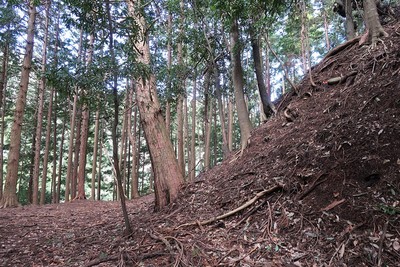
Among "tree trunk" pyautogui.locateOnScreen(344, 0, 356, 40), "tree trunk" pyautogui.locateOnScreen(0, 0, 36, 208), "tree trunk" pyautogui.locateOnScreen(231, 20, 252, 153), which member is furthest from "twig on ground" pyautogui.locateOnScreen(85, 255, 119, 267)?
"tree trunk" pyautogui.locateOnScreen(344, 0, 356, 40)

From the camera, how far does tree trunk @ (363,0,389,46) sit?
21.4 ft

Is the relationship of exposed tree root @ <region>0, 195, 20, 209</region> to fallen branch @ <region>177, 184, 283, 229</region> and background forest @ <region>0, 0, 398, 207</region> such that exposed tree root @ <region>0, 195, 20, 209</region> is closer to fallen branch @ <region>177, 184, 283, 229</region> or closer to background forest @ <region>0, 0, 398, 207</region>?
background forest @ <region>0, 0, 398, 207</region>

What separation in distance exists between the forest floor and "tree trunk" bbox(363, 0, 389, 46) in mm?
498

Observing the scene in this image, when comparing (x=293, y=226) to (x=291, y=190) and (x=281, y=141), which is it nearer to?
(x=291, y=190)

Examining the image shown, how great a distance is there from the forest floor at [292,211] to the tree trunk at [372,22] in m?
0.50

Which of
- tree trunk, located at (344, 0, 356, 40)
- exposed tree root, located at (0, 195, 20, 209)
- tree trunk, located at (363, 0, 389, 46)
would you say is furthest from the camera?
tree trunk, located at (344, 0, 356, 40)

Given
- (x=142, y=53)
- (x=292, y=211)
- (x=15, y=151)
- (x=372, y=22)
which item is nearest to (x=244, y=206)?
(x=292, y=211)

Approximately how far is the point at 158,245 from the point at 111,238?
1.20m

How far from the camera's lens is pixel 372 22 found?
6.68m

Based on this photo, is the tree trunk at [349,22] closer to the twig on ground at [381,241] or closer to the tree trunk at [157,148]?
the tree trunk at [157,148]

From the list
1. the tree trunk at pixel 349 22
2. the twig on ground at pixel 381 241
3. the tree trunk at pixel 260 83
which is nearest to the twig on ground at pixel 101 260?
the twig on ground at pixel 381 241

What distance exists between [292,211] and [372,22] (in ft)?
18.5

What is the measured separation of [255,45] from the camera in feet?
26.3

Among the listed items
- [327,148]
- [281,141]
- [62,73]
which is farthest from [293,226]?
[62,73]
